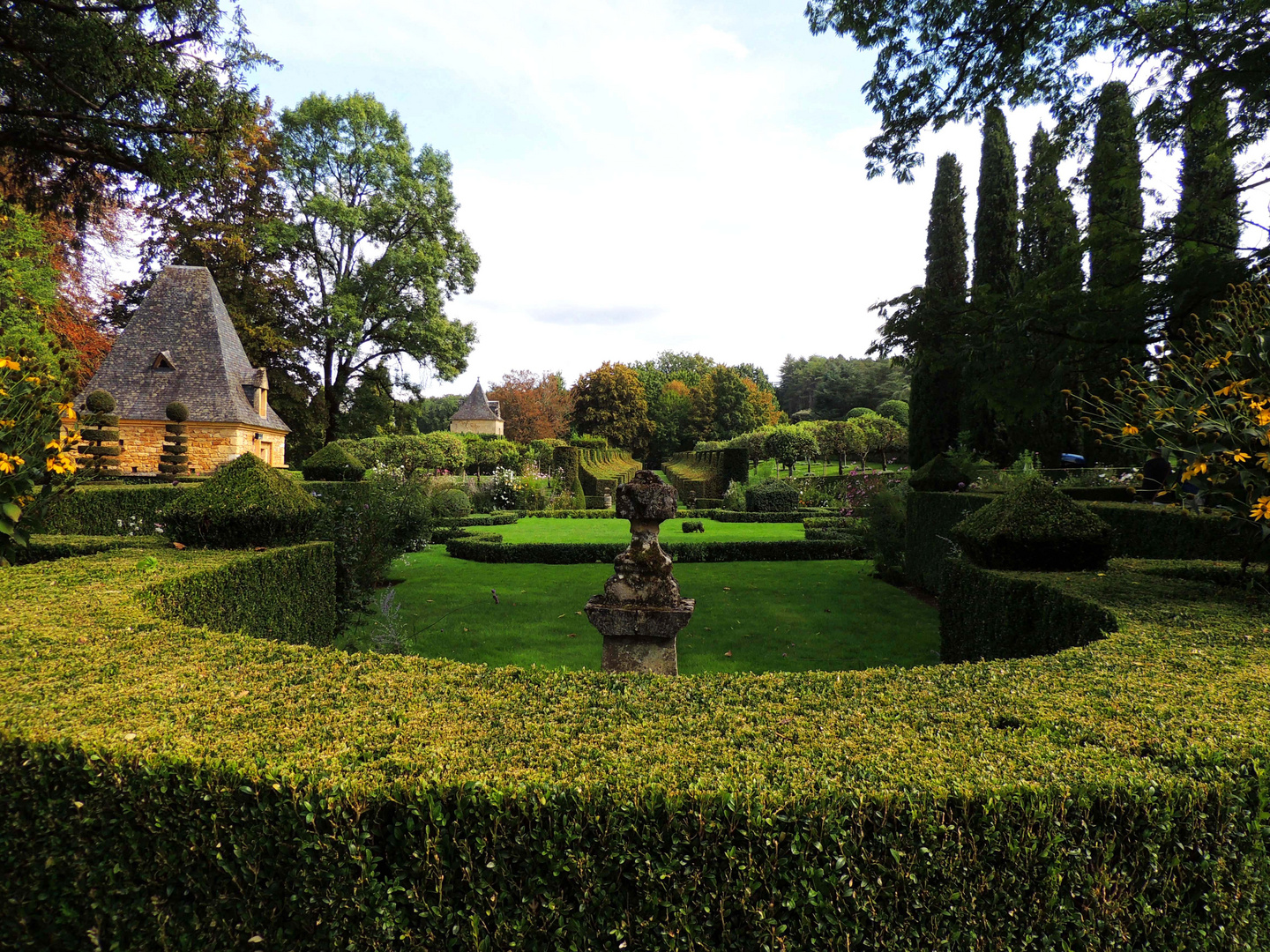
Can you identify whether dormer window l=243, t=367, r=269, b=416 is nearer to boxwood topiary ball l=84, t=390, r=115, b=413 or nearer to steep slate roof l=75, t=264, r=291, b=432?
steep slate roof l=75, t=264, r=291, b=432

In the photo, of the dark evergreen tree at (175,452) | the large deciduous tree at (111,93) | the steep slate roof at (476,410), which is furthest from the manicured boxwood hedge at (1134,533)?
the steep slate roof at (476,410)

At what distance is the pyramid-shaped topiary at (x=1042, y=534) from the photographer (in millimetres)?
5031

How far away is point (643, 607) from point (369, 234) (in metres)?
32.4

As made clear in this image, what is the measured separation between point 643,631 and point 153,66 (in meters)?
9.54

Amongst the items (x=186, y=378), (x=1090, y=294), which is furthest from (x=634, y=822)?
(x=186, y=378)

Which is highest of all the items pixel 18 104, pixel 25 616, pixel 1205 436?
pixel 18 104

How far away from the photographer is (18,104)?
28.1 ft

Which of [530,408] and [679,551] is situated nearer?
[679,551]

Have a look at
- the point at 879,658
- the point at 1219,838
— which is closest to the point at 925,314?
the point at 879,658

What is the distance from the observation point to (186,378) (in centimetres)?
2369

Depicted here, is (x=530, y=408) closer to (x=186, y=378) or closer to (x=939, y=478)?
(x=186, y=378)

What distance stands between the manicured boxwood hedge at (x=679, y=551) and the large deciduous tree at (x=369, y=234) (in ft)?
66.3

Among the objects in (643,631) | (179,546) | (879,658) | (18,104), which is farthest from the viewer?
(18,104)

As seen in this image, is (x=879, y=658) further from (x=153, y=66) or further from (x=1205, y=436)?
(x=153, y=66)
